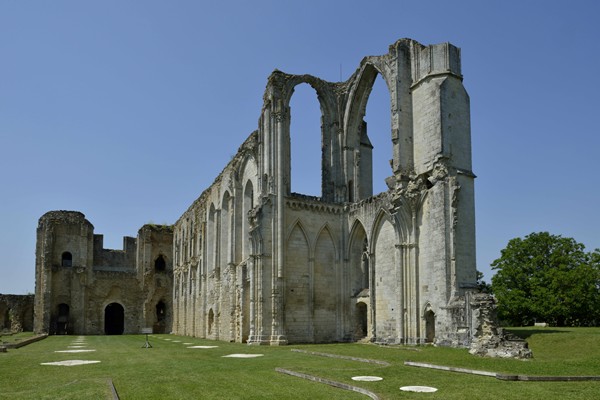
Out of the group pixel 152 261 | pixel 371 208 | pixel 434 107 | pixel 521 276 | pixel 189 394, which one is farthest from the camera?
pixel 152 261

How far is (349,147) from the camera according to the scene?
90.7 feet

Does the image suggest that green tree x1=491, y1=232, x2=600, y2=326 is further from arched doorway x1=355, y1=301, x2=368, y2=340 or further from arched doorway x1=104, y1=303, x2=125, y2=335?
arched doorway x1=104, y1=303, x2=125, y2=335

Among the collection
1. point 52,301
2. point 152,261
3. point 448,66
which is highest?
point 448,66

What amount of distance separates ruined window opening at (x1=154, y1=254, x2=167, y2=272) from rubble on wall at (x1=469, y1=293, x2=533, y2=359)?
3817cm

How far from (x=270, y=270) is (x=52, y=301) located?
27.5m

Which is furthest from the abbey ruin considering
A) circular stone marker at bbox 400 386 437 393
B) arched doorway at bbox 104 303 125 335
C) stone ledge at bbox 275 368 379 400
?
arched doorway at bbox 104 303 125 335

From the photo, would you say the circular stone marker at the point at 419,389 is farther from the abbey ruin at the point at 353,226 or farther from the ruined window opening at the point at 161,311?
the ruined window opening at the point at 161,311

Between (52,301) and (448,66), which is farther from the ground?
(448,66)

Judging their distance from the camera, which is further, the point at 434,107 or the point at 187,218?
the point at 187,218

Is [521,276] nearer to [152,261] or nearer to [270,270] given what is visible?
[270,270]

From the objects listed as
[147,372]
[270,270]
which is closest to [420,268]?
[270,270]

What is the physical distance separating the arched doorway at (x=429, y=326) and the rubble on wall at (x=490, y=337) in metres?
3.45

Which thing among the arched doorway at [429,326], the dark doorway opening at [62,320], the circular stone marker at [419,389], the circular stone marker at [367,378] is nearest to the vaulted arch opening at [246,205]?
the arched doorway at [429,326]

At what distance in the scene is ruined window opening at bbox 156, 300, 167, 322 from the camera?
49375mm
